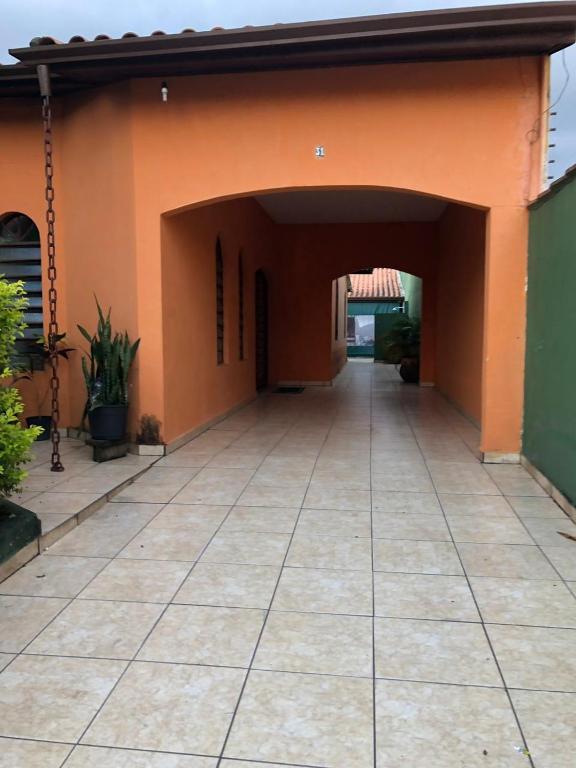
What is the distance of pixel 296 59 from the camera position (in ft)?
17.9

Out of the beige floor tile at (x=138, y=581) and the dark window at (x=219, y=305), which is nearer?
the beige floor tile at (x=138, y=581)

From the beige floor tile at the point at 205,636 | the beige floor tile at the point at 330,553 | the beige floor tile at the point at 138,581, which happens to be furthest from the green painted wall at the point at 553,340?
the beige floor tile at the point at 138,581

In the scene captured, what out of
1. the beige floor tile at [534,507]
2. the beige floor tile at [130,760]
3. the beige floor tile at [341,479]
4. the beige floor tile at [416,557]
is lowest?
the beige floor tile at [130,760]

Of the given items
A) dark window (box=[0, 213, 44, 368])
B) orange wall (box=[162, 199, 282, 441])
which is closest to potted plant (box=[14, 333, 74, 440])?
dark window (box=[0, 213, 44, 368])

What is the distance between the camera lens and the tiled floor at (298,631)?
2109 millimetres

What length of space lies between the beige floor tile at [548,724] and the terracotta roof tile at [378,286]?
24416mm

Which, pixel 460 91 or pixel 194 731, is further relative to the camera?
pixel 460 91

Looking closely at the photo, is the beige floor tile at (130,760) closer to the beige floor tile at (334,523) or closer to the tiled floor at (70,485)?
the tiled floor at (70,485)

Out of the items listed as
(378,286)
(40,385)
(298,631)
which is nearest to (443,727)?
(298,631)

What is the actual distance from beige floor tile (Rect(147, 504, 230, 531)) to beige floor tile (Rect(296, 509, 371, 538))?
609 millimetres

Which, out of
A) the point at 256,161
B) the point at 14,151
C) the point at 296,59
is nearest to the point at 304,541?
the point at 256,161

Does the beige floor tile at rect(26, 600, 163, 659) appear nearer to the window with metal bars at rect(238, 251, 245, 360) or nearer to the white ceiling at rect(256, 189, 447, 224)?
the window with metal bars at rect(238, 251, 245, 360)

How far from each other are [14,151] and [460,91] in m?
4.88

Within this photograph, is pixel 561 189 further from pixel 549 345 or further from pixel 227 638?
pixel 227 638
